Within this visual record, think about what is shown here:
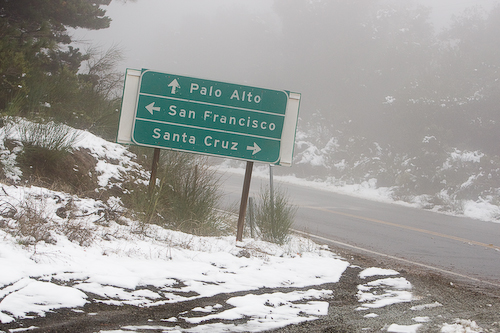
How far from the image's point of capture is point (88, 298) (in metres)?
3.44

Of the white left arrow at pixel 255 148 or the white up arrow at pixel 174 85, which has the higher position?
the white up arrow at pixel 174 85

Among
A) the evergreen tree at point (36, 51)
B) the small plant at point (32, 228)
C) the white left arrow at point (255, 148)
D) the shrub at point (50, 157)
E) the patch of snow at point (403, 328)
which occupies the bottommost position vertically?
the patch of snow at point (403, 328)

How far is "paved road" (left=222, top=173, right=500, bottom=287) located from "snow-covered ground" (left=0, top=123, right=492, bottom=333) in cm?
285

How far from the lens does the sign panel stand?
6520 mm

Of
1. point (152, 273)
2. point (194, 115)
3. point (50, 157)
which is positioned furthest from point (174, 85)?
point (152, 273)

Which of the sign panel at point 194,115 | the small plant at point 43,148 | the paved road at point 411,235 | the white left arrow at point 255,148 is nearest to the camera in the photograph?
the sign panel at point 194,115

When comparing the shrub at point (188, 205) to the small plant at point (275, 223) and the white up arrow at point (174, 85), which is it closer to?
the small plant at point (275, 223)

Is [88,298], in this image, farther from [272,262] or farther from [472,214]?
[472,214]

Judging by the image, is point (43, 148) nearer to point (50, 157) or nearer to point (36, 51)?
point (50, 157)

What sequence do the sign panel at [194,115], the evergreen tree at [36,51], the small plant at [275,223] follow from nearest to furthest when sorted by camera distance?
the sign panel at [194,115], the small plant at [275,223], the evergreen tree at [36,51]

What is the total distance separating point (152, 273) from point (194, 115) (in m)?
2.83

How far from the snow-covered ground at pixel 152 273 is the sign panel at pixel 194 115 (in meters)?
1.19

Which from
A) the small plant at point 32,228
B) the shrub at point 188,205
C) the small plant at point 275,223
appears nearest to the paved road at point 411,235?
the small plant at point 275,223

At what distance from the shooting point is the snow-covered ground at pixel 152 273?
11.0ft
